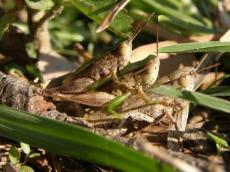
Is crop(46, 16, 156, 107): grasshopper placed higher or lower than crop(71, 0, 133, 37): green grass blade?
lower

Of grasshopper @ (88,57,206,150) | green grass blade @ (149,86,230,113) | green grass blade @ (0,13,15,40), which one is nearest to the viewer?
green grass blade @ (149,86,230,113)

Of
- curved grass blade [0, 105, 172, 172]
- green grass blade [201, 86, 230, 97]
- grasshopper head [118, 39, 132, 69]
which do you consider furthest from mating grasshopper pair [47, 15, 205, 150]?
curved grass blade [0, 105, 172, 172]

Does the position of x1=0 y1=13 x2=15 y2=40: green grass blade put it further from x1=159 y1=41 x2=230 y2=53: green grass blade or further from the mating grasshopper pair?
x1=159 y1=41 x2=230 y2=53: green grass blade

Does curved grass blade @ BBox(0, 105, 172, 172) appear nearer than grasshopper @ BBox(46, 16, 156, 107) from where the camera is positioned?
Yes

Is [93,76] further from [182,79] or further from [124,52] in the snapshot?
[182,79]

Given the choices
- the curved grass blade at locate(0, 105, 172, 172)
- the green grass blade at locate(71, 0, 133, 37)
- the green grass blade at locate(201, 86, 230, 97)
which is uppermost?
the green grass blade at locate(71, 0, 133, 37)

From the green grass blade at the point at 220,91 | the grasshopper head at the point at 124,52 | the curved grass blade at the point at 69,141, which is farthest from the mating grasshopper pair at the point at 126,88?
the curved grass blade at the point at 69,141

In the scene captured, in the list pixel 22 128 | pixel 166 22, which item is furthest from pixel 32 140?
pixel 166 22

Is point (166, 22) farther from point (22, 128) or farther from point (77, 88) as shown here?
point (22, 128)
